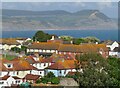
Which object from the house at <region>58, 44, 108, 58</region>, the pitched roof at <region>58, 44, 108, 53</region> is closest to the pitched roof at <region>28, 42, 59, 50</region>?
the house at <region>58, 44, 108, 58</region>

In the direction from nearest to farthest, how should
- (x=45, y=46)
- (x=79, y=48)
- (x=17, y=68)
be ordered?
(x=17, y=68) → (x=79, y=48) → (x=45, y=46)

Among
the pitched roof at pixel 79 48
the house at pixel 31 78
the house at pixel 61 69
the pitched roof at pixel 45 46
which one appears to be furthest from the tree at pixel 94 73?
the pitched roof at pixel 45 46

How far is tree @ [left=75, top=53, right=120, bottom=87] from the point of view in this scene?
19531mm

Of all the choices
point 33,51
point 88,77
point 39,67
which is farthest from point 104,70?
point 33,51

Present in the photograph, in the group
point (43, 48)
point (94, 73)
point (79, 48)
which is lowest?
point (43, 48)

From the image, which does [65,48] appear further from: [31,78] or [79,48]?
[31,78]

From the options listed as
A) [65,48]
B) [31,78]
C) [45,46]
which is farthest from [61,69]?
[45,46]

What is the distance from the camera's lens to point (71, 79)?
20.1 meters

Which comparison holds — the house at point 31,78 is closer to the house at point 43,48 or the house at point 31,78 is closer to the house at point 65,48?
the house at point 65,48

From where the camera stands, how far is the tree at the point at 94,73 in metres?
19.5

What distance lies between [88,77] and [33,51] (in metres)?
21.2

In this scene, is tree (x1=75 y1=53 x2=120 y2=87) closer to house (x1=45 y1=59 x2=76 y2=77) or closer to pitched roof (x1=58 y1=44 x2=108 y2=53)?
house (x1=45 y1=59 x2=76 y2=77)

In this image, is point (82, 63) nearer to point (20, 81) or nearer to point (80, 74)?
point (80, 74)

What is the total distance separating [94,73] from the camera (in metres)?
19.7
